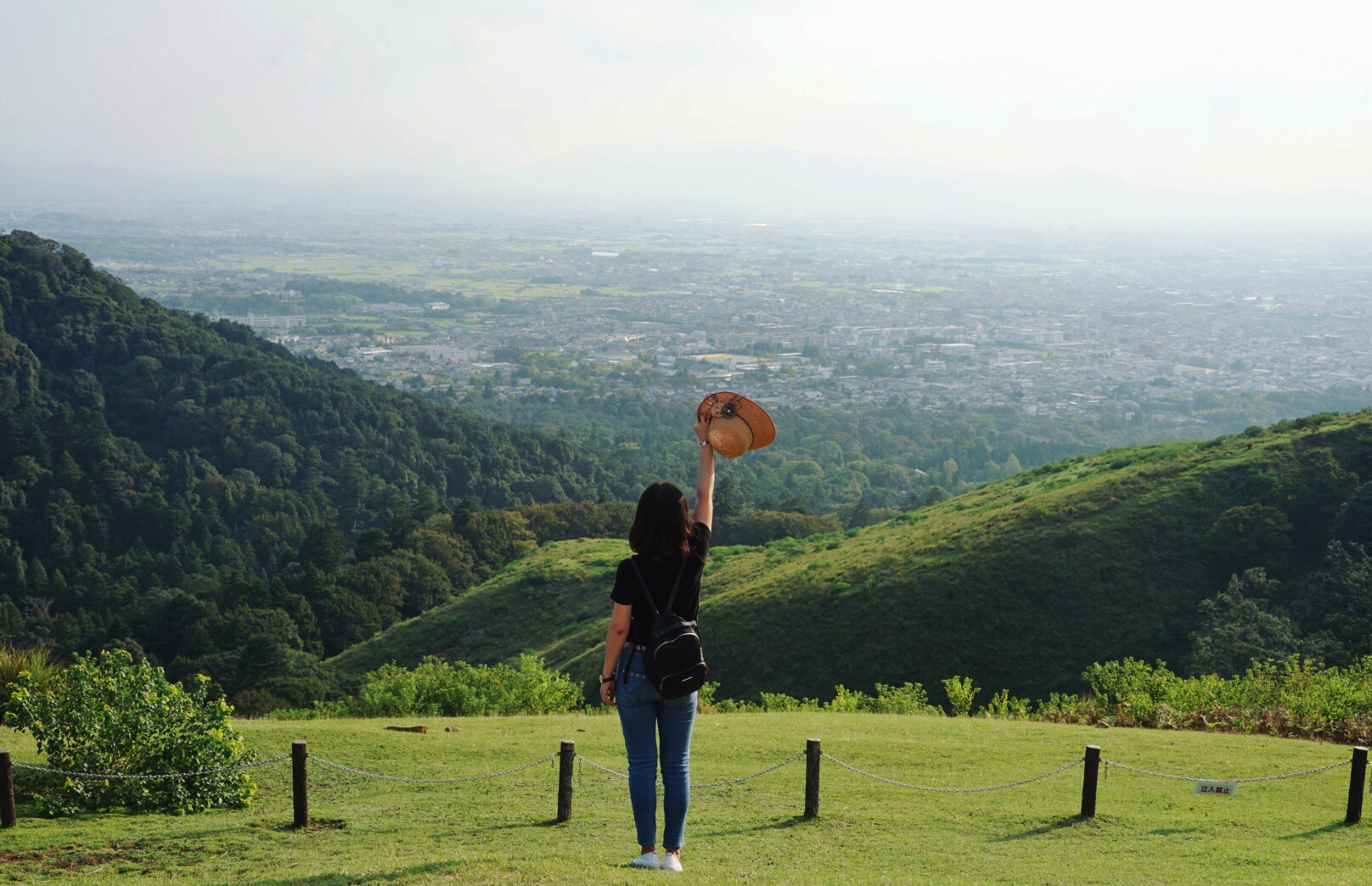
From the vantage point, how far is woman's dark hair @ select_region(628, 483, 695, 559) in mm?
5336

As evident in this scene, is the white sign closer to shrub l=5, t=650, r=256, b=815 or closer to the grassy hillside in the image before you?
shrub l=5, t=650, r=256, b=815

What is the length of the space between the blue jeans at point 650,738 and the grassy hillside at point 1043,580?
64.0 ft

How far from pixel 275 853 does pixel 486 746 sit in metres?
4.92

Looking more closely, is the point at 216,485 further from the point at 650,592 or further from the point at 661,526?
the point at 661,526

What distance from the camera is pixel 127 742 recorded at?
30.0 ft

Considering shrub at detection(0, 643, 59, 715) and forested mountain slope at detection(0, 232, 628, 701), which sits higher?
shrub at detection(0, 643, 59, 715)

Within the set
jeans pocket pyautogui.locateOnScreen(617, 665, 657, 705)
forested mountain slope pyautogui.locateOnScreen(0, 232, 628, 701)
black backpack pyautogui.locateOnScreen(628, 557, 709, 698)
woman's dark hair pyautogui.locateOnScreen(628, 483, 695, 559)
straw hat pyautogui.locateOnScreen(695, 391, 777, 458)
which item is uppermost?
straw hat pyautogui.locateOnScreen(695, 391, 777, 458)

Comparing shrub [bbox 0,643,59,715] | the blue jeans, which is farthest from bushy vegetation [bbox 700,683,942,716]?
the blue jeans

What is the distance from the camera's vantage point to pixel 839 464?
99812 millimetres

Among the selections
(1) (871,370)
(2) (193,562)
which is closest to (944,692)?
(2) (193,562)

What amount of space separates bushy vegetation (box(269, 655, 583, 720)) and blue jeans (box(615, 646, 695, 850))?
1189 centimetres

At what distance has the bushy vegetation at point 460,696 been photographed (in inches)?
697

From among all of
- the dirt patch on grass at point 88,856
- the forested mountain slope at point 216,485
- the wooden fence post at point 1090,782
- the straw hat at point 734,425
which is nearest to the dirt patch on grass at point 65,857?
the dirt patch on grass at point 88,856

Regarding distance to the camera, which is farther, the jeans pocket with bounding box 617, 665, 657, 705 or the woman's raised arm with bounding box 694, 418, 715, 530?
the woman's raised arm with bounding box 694, 418, 715, 530
